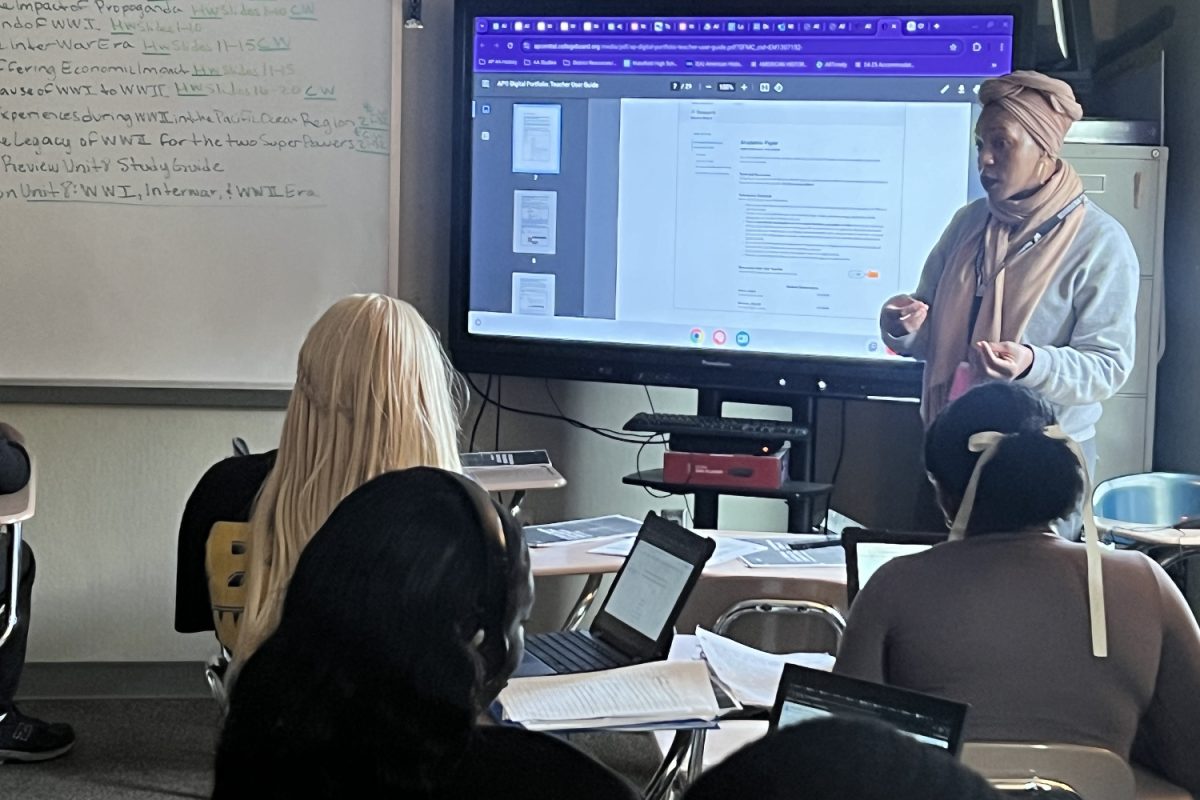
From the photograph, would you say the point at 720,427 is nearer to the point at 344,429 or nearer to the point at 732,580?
the point at 732,580

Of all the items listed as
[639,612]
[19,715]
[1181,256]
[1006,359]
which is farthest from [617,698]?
[1181,256]

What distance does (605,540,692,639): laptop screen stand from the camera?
2.03m

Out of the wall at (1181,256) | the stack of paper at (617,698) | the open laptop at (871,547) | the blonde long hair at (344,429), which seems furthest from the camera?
the wall at (1181,256)

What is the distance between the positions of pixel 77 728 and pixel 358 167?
1.66 meters

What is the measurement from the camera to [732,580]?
273 centimetres

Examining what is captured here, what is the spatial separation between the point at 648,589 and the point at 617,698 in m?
0.32

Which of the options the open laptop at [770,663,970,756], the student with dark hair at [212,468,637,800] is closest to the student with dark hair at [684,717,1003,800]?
the student with dark hair at [212,468,637,800]

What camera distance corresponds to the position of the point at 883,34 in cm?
342

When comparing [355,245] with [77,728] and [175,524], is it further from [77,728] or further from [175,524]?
[77,728]

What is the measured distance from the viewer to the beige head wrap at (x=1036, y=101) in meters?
3.14

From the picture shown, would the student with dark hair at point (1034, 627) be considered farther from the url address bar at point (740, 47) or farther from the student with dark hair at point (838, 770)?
the url address bar at point (740, 47)

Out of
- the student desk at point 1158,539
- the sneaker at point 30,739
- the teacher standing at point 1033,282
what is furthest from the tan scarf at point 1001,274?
the sneaker at point 30,739

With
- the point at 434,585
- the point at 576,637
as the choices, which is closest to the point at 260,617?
the point at 576,637

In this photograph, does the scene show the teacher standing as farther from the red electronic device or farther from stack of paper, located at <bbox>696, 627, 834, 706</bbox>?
stack of paper, located at <bbox>696, 627, 834, 706</bbox>
